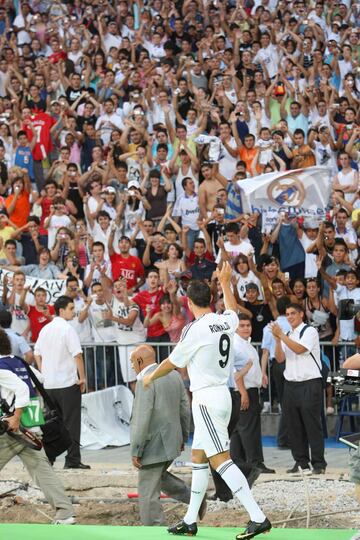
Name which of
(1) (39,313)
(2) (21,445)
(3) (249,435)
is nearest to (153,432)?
(2) (21,445)

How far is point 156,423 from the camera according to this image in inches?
421

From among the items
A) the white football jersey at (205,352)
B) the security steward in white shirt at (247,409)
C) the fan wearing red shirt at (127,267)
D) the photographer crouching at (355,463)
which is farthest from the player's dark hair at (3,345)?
the fan wearing red shirt at (127,267)

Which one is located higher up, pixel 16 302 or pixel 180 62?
pixel 180 62

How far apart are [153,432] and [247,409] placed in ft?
8.03

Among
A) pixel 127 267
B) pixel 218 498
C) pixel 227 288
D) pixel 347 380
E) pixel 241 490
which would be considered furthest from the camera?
pixel 127 267

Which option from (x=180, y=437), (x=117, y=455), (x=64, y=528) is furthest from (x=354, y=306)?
(x=117, y=455)

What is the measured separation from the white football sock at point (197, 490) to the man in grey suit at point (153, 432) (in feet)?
4.68

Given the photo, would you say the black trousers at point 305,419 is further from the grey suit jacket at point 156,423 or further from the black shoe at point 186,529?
the black shoe at point 186,529

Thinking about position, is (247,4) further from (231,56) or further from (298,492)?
(298,492)

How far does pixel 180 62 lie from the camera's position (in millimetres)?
22562

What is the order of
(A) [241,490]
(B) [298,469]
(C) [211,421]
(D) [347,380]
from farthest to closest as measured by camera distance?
1. (B) [298,469]
2. (D) [347,380]
3. (C) [211,421]
4. (A) [241,490]

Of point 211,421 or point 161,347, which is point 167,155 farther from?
point 211,421

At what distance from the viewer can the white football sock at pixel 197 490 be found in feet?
29.8

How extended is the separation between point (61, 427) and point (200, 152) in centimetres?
909
